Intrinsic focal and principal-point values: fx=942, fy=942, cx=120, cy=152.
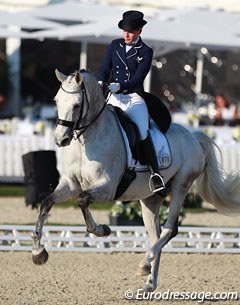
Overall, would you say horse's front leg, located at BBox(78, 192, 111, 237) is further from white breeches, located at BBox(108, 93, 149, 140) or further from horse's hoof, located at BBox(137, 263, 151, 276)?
white breeches, located at BBox(108, 93, 149, 140)

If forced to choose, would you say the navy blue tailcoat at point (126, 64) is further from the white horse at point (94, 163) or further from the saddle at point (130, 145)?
the white horse at point (94, 163)

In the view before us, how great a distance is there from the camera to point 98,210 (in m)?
14.1

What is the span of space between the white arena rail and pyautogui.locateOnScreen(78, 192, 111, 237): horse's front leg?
9.74ft

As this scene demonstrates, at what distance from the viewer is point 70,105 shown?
7.11 m

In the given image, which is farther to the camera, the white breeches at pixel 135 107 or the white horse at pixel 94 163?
the white breeches at pixel 135 107

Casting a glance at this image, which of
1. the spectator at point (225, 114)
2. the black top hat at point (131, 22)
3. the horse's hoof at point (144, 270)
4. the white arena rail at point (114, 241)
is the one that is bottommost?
the spectator at point (225, 114)

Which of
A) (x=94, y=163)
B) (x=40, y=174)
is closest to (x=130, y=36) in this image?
(x=94, y=163)

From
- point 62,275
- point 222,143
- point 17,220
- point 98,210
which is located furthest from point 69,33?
point 62,275

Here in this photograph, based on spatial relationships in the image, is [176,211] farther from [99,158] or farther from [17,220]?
[17,220]

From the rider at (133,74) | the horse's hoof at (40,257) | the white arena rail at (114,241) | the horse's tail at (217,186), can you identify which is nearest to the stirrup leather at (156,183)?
the rider at (133,74)

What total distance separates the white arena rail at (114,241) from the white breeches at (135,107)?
2836 millimetres

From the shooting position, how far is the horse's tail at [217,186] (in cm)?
881

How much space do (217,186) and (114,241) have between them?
2250 mm

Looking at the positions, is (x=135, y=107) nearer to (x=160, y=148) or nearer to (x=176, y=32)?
(x=160, y=148)
